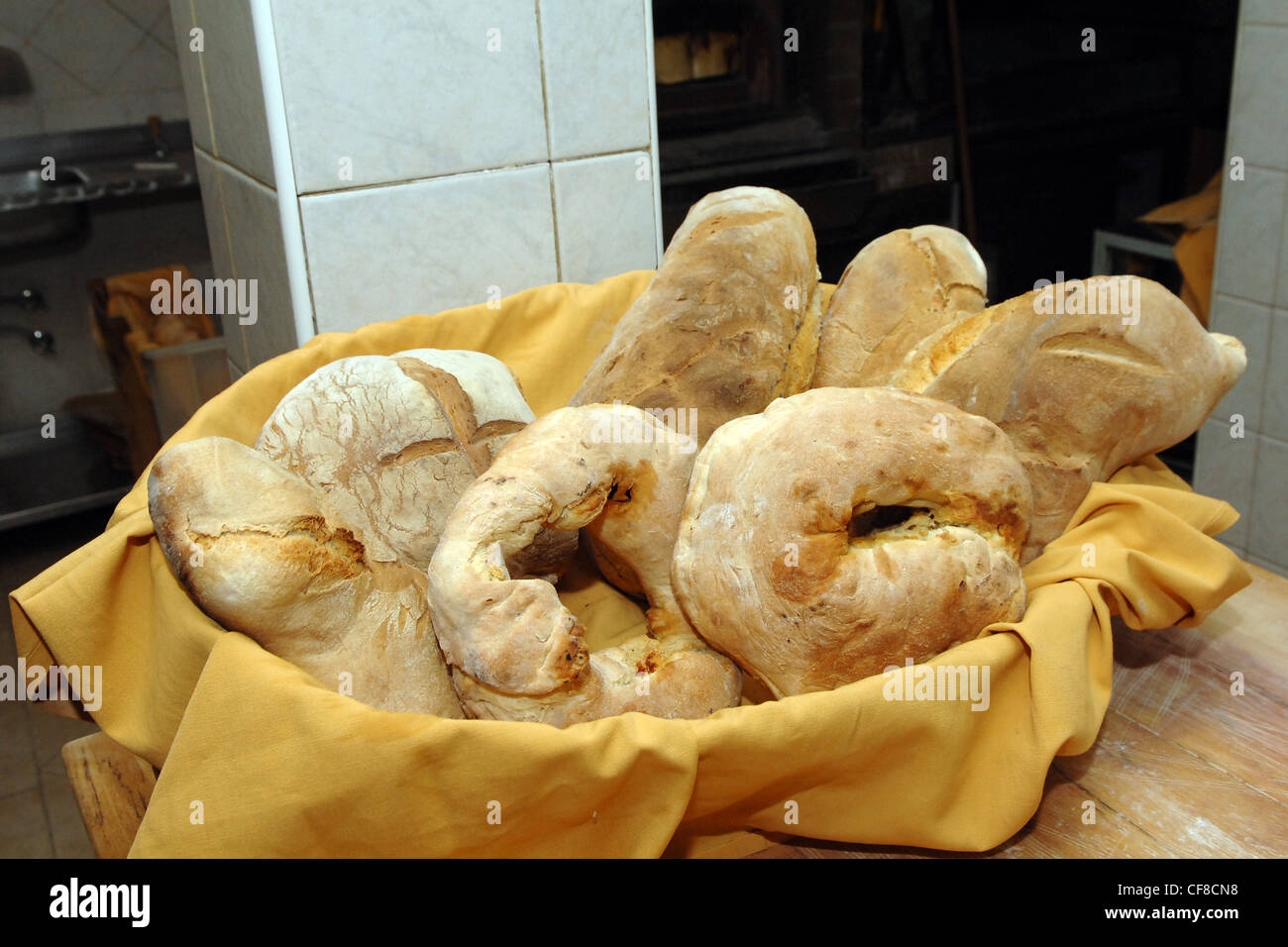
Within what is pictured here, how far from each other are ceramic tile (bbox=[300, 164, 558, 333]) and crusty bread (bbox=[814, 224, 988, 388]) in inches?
15.6

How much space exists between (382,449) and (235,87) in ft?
1.76

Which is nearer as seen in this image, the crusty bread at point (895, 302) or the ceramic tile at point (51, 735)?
the crusty bread at point (895, 302)

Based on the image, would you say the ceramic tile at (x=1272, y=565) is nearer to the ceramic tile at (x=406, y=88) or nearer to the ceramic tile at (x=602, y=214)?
the ceramic tile at (x=602, y=214)

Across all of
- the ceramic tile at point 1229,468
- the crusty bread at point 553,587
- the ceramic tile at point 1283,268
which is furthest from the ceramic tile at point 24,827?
the ceramic tile at point 1283,268

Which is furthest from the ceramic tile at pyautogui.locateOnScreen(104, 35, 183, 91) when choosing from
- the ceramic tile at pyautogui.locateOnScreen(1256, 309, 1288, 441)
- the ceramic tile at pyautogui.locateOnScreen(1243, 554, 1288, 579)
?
the ceramic tile at pyautogui.locateOnScreen(1243, 554, 1288, 579)

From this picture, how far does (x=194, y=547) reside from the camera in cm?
77

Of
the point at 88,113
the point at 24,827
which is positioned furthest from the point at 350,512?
the point at 88,113

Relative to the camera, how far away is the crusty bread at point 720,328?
0.99m

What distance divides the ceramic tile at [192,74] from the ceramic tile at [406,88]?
0.27 metres

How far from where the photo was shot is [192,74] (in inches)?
53.1

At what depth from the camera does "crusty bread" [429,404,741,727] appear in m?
0.73

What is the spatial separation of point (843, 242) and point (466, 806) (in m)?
1.30
